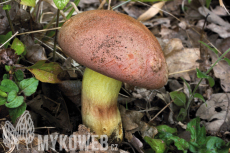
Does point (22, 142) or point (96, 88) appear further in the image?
point (96, 88)

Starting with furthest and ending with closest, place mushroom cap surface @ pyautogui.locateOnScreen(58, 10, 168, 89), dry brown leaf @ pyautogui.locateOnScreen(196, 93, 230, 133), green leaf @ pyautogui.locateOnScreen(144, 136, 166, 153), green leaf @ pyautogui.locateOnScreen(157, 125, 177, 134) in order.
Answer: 1. dry brown leaf @ pyautogui.locateOnScreen(196, 93, 230, 133)
2. green leaf @ pyautogui.locateOnScreen(157, 125, 177, 134)
3. green leaf @ pyautogui.locateOnScreen(144, 136, 166, 153)
4. mushroom cap surface @ pyautogui.locateOnScreen(58, 10, 168, 89)

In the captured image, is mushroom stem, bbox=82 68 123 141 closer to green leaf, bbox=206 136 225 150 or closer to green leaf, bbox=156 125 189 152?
green leaf, bbox=156 125 189 152

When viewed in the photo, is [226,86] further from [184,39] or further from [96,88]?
[96,88]

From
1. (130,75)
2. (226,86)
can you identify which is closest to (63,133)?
(130,75)

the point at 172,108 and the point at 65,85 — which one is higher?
the point at 65,85

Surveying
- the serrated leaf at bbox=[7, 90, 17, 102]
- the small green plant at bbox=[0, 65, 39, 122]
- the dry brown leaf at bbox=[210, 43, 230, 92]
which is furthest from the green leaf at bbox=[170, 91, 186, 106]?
the serrated leaf at bbox=[7, 90, 17, 102]

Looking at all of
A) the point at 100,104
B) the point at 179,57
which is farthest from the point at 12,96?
the point at 179,57

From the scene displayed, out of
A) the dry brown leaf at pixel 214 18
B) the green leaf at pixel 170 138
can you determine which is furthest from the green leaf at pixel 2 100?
the dry brown leaf at pixel 214 18
